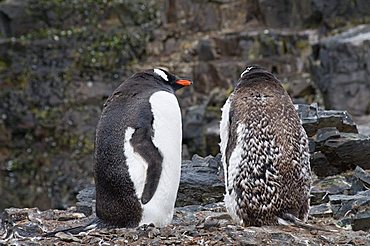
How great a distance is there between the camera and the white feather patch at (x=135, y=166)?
17.3ft

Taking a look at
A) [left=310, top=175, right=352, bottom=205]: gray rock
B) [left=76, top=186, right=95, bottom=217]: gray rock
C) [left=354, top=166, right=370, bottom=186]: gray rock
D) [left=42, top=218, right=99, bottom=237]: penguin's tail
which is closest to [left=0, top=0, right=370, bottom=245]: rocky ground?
[left=76, top=186, right=95, bottom=217]: gray rock

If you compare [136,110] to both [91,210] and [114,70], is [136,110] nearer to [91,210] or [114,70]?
[91,210]

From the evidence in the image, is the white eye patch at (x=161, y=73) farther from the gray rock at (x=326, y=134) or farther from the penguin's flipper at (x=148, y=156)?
the gray rock at (x=326, y=134)

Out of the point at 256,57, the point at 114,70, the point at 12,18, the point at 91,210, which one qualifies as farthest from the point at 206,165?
the point at 12,18

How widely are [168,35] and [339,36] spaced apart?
13.8 feet

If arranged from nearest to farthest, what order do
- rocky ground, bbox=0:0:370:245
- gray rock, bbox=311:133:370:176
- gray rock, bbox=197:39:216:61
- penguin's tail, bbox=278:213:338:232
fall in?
penguin's tail, bbox=278:213:338:232, gray rock, bbox=311:133:370:176, rocky ground, bbox=0:0:370:245, gray rock, bbox=197:39:216:61

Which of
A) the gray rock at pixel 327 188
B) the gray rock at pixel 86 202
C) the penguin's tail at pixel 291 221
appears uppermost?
the penguin's tail at pixel 291 221

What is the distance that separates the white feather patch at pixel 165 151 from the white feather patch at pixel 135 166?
12cm

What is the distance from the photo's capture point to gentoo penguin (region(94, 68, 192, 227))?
5.26m

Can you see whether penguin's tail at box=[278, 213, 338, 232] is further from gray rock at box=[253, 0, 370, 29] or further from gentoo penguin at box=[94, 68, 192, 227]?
gray rock at box=[253, 0, 370, 29]

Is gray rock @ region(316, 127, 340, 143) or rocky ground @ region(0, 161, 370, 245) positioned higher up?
gray rock @ region(316, 127, 340, 143)

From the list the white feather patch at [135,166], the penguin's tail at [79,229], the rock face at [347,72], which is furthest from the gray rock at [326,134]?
the rock face at [347,72]

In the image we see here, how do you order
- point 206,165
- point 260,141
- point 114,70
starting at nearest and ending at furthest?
1. point 260,141
2. point 206,165
3. point 114,70

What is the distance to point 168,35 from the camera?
1750cm
